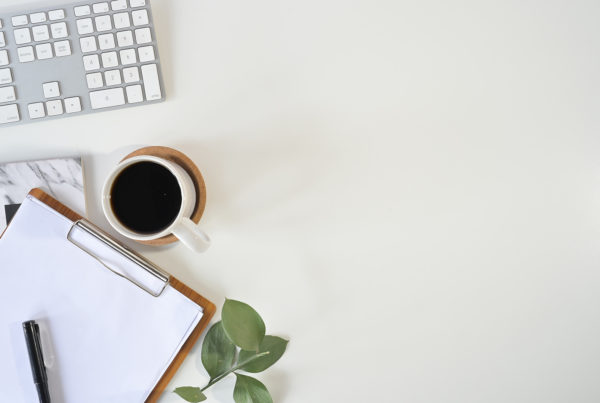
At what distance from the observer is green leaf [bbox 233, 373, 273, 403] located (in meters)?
0.61

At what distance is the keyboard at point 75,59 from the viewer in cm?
59

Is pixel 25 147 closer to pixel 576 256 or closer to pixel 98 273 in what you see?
pixel 98 273

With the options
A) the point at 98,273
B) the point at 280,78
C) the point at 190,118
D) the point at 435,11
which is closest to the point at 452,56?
the point at 435,11

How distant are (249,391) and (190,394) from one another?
0.07 metres

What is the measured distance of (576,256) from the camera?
0.65 m

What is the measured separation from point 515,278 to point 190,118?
0.48 metres

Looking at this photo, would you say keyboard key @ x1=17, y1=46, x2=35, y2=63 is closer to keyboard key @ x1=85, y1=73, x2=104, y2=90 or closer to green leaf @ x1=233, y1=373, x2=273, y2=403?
keyboard key @ x1=85, y1=73, x2=104, y2=90

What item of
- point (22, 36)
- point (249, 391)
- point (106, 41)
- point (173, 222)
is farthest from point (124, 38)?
point (249, 391)

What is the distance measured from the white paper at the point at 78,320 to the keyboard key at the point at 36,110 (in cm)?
12

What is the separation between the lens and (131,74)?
602 millimetres

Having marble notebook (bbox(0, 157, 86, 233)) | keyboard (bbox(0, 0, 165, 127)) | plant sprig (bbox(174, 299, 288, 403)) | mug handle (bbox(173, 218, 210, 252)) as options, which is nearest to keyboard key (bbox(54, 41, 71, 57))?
keyboard (bbox(0, 0, 165, 127))

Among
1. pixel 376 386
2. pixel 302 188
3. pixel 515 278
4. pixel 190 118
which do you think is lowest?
pixel 376 386

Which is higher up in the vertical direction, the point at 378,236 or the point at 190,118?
the point at 190,118

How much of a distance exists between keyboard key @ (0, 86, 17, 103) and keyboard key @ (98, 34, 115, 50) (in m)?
0.12
